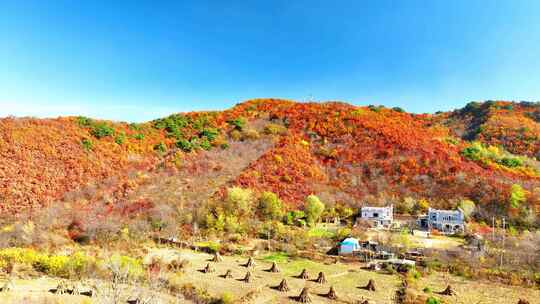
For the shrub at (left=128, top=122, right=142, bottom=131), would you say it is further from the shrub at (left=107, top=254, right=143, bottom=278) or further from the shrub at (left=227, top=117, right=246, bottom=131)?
the shrub at (left=107, top=254, right=143, bottom=278)

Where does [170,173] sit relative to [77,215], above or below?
above

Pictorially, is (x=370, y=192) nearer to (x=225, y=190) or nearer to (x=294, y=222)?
(x=294, y=222)

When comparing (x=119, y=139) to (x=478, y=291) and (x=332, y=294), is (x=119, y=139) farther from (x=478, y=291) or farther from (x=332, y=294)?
(x=478, y=291)

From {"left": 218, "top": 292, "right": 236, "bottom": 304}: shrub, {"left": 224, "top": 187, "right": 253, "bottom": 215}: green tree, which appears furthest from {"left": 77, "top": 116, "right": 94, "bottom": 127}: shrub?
{"left": 218, "top": 292, "right": 236, "bottom": 304}: shrub

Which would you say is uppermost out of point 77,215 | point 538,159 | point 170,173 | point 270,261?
point 538,159

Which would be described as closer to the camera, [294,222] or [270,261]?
[270,261]

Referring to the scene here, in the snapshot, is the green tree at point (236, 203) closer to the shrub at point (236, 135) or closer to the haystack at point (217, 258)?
the haystack at point (217, 258)

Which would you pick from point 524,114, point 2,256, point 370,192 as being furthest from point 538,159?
point 2,256
